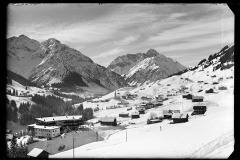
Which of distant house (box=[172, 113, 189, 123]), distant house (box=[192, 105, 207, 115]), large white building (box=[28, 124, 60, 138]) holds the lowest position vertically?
large white building (box=[28, 124, 60, 138])

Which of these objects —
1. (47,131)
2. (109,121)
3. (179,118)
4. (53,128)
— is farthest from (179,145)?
(109,121)

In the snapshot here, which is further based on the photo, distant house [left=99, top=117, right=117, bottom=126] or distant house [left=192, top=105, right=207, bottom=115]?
distant house [left=99, top=117, right=117, bottom=126]

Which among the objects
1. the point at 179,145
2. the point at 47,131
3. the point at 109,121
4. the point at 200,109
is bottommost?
the point at 47,131

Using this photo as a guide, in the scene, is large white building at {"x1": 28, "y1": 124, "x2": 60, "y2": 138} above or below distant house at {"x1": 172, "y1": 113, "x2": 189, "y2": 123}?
below

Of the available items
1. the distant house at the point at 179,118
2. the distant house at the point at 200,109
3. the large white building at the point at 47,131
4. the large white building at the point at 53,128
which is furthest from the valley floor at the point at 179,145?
the distant house at the point at 200,109

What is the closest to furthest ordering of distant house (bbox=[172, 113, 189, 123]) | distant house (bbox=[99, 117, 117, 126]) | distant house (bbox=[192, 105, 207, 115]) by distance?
distant house (bbox=[172, 113, 189, 123])
distant house (bbox=[192, 105, 207, 115])
distant house (bbox=[99, 117, 117, 126])

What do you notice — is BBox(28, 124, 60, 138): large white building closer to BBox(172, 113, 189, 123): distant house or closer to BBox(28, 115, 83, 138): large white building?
BBox(28, 115, 83, 138): large white building

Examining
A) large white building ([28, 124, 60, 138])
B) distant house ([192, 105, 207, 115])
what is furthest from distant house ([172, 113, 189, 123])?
large white building ([28, 124, 60, 138])

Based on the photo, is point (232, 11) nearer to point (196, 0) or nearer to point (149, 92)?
point (196, 0)

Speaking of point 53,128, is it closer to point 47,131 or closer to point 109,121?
point 47,131

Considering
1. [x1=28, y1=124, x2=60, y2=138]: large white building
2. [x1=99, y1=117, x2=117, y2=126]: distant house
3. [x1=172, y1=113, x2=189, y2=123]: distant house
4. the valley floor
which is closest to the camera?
the valley floor

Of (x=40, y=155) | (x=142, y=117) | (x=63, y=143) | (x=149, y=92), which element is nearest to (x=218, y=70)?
(x=149, y=92)

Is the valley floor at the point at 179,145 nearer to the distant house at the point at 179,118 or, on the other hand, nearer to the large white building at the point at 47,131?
the distant house at the point at 179,118

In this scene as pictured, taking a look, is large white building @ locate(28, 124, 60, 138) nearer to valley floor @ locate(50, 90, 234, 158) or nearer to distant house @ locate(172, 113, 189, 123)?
valley floor @ locate(50, 90, 234, 158)
